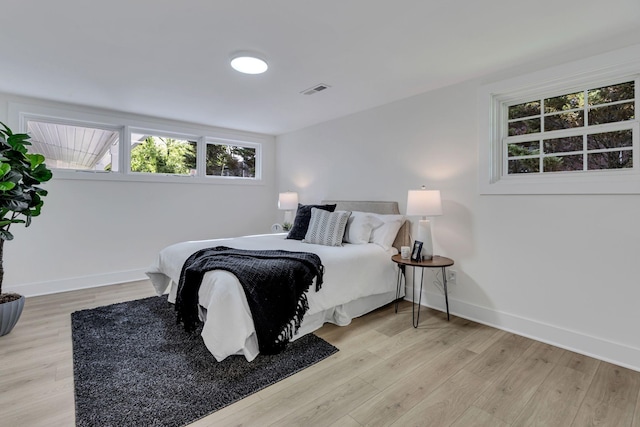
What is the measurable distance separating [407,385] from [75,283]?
13.1ft

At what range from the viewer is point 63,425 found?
59.4 inches

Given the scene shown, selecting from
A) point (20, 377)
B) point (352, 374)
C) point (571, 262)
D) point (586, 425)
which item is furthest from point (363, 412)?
point (20, 377)

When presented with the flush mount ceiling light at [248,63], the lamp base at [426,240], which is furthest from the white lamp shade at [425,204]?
the flush mount ceiling light at [248,63]

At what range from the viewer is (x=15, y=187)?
241 centimetres

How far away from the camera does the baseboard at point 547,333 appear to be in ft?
6.89

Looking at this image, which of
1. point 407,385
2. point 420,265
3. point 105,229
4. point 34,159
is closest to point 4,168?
point 34,159

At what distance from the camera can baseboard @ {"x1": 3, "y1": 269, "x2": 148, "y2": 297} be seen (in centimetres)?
344

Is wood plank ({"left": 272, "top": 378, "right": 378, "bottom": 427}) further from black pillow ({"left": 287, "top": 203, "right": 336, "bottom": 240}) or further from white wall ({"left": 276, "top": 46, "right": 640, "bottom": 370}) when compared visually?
black pillow ({"left": 287, "top": 203, "right": 336, "bottom": 240})

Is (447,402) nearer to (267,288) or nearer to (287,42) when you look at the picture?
(267,288)

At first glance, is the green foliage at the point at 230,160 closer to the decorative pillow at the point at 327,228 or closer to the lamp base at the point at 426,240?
the decorative pillow at the point at 327,228

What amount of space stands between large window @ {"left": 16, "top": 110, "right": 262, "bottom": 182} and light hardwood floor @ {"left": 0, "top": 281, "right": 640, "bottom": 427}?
208 centimetres

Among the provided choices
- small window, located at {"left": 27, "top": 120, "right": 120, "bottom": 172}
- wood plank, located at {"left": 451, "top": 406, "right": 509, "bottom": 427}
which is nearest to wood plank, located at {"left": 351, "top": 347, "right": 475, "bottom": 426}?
wood plank, located at {"left": 451, "top": 406, "right": 509, "bottom": 427}

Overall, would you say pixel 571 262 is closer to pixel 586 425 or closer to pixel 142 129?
pixel 586 425

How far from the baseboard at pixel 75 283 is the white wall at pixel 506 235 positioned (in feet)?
10.5
